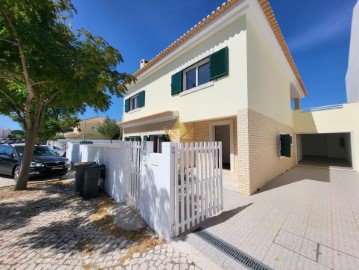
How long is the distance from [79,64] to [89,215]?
462 cm

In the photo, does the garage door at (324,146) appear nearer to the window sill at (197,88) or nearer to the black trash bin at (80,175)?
the window sill at (197,88)

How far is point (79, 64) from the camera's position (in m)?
5.43

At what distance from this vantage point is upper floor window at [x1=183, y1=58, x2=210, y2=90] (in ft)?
26.7

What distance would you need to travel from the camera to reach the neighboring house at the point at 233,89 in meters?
6.53

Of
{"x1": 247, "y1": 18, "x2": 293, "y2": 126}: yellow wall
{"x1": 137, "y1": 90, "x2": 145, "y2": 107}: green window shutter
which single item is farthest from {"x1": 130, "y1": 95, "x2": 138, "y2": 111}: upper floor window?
{"x1": 247, "y1": 18, "x2": 293, "y2": 126}: yellow wall

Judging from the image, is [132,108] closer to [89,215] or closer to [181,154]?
[89,215]

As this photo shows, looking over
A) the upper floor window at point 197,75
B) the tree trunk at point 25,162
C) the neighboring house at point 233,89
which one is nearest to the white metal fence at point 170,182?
the neighboring house at point 233,89

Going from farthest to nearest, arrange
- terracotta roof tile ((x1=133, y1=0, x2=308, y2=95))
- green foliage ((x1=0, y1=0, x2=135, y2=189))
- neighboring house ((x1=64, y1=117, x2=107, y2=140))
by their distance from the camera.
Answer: neighboring house ((x1=64, y1=117, x2=107, y2=140))
terracotta roof tile ((x1=133, y1=0, x2=308, y2=95))
green foliage ((x1=0, y1=0, x2=135, y2=189))

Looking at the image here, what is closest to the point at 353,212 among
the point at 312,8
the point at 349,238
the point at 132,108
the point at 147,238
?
the point at 349,238

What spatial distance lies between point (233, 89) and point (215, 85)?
91cm

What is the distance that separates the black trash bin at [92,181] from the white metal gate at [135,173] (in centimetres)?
194

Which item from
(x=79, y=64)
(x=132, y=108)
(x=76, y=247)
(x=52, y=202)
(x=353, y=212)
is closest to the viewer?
(x=76, y=247)

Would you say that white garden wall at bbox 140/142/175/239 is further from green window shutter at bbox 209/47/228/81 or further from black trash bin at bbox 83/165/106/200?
green window shutter at bbox 209/47/228/81

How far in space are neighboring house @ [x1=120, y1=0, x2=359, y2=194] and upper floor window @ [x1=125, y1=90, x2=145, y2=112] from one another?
0.76m
